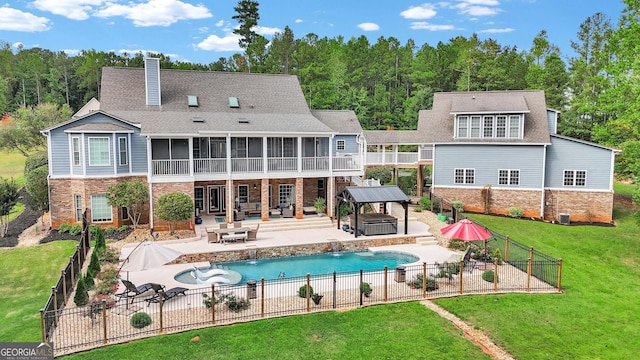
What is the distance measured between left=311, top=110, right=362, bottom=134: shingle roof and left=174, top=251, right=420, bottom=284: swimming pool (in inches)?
552

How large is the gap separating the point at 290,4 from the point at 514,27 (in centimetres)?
3262

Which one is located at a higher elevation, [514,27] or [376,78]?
[514,27]

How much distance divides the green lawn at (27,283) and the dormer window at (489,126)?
24.5m

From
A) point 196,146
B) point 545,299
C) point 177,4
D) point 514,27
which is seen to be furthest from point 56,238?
point 514,27

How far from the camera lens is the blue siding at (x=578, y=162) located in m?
27.7

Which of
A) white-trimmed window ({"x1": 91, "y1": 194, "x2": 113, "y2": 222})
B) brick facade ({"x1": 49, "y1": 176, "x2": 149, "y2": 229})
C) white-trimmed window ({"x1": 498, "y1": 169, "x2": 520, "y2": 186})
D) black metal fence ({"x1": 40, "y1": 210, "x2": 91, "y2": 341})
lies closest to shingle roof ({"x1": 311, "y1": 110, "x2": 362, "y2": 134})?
white-trimmed window ({"x1": 498, "y1": 169, "x2": 520, "y2": 186})

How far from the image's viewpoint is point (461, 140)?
99.0 feet

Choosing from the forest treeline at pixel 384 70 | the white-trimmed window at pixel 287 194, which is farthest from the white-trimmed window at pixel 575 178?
the white-trimmed window at pixel 287 194

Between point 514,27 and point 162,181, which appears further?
point 514,27

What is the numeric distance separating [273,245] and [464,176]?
15.9m

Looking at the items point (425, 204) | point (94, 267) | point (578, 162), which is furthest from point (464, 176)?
point (94, 267)

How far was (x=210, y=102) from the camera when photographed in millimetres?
28266

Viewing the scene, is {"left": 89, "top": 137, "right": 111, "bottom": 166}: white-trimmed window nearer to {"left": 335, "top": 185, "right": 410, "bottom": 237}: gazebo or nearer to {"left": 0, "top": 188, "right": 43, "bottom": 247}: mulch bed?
{"left": 0, "top": 188, "right": 43, "bottom": 247}: mulch bed

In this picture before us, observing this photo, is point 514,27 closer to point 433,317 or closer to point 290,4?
point 290,4
